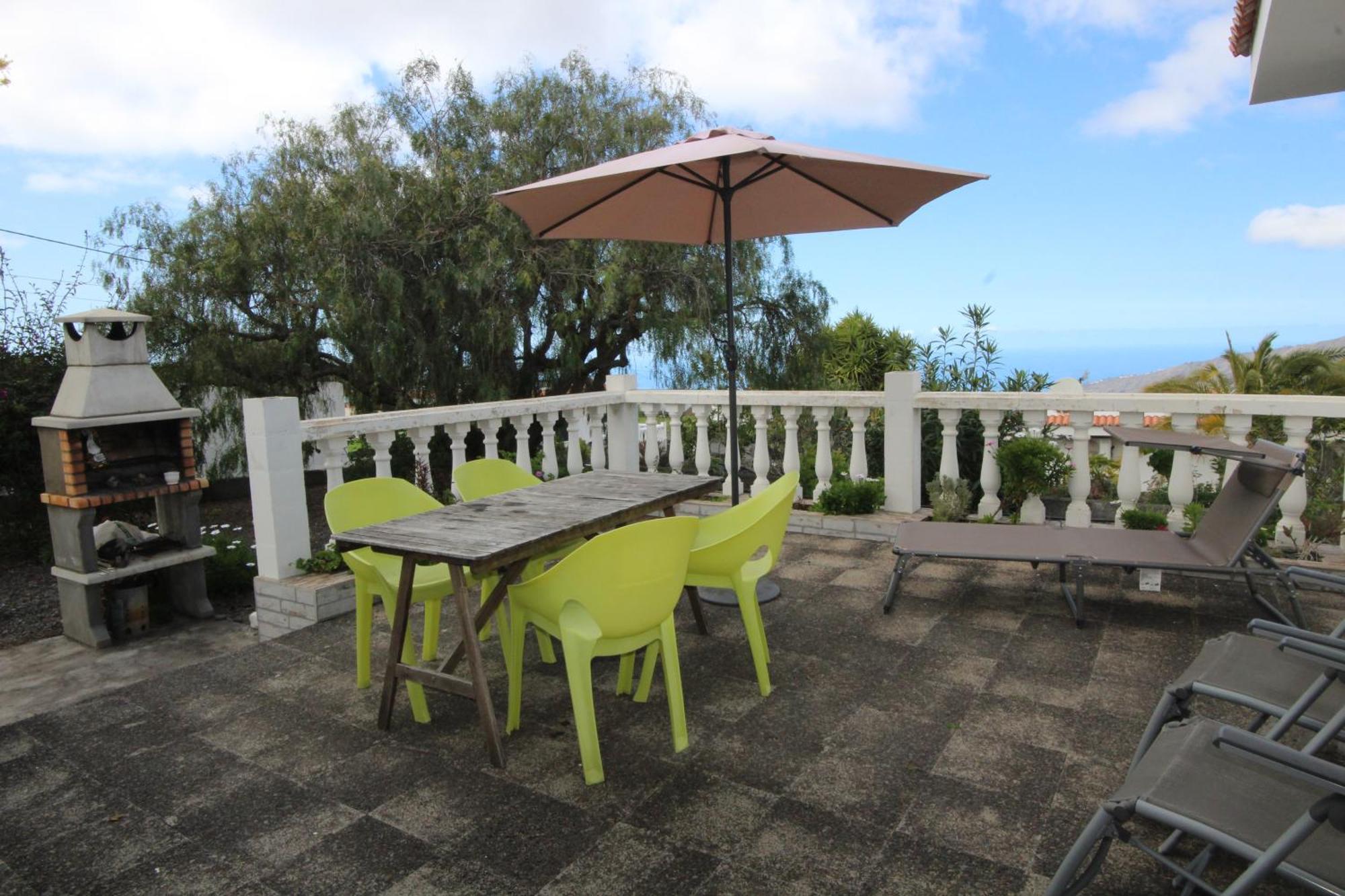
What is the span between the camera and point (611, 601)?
2.33 metres

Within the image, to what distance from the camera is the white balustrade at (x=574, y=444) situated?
18.6ft

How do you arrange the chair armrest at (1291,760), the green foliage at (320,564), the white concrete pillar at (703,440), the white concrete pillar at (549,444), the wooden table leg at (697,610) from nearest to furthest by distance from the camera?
the chair armrest at (1291,760)
the wooden table leg at (697,610)
the green foliage at (320,564)
the white concrete pillar at (549,444)
the white concrete pillar at (703,440)

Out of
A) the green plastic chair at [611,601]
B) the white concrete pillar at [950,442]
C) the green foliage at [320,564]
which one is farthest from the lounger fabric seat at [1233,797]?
the green foliage at [320,564]

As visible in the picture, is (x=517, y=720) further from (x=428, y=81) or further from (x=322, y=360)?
(x=428, y=81)

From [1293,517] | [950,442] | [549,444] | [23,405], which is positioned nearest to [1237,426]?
[1293,517]

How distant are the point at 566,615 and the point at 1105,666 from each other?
2062 mm

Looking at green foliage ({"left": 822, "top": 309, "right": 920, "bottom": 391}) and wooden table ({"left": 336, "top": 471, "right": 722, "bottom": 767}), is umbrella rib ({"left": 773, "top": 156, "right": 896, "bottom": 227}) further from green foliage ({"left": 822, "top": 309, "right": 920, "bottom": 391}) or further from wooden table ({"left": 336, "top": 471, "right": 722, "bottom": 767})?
green foliage ({"left": 822, "top": 309, "right": 920, "bottom": 391})

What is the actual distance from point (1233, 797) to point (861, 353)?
11.8m

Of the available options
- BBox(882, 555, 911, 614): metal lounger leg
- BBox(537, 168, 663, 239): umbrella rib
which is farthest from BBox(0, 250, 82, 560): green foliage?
BBox(882, 555, 911, 614): metal lounger leg

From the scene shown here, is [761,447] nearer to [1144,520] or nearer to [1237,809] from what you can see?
[1144,520]

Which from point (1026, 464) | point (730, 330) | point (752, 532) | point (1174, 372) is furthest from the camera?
point (1174, 372)

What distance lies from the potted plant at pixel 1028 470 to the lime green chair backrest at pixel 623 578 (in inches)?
120

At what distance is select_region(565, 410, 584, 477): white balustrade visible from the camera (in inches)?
223

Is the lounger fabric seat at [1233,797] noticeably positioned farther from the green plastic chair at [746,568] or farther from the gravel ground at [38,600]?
the gravel ground at [38,600]
